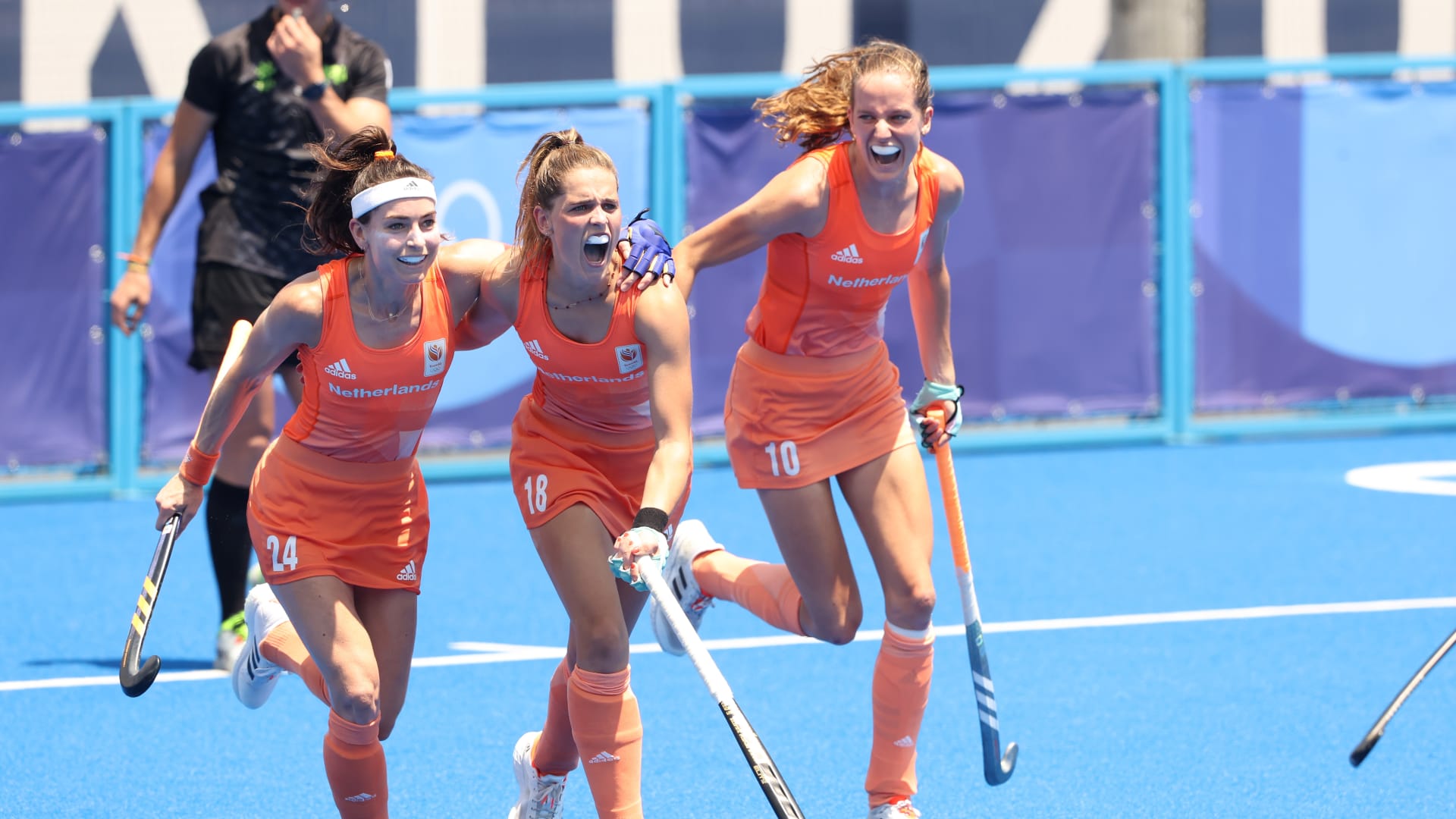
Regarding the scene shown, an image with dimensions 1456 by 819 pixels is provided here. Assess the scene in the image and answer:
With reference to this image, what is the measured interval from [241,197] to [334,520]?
2.38 m

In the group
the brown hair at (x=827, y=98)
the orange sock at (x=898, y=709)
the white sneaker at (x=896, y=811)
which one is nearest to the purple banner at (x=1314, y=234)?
the brown hair at (x=827, y=98)

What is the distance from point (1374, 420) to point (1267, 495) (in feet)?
6.75

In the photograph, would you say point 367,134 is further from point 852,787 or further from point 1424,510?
point 1424,510

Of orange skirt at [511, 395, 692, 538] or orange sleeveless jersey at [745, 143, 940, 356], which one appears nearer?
orange skirt at [511, 395, 692, 538]

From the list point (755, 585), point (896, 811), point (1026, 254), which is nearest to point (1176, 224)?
point (1026, 254)

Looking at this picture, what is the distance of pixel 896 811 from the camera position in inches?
176

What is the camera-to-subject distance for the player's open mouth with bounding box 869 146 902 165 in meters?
4.48

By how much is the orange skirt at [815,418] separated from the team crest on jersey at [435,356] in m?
0.94

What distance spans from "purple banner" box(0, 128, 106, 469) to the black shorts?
352 centimetres

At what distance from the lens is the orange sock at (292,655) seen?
4.33 meters

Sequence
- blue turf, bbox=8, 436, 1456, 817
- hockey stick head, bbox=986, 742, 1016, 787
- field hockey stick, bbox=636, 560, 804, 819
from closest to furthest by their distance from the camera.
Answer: field hockey stick, bbox=636, 560, 804, 819 → hockey stick head, bbox=986, 742, 1016, 787 → blue turf, bbox=8, 436, 1456, 817

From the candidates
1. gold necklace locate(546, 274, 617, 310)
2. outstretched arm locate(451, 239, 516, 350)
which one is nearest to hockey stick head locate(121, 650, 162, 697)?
outstretched arm locate(451, 239, 516, 350)

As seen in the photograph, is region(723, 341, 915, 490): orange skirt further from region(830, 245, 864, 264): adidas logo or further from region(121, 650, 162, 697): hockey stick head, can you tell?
region(121, 650, 162, 697): hockey stick head

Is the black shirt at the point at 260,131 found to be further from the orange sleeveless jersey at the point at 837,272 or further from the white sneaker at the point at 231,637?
the orange sleeveless jersey at the point at 837,272
